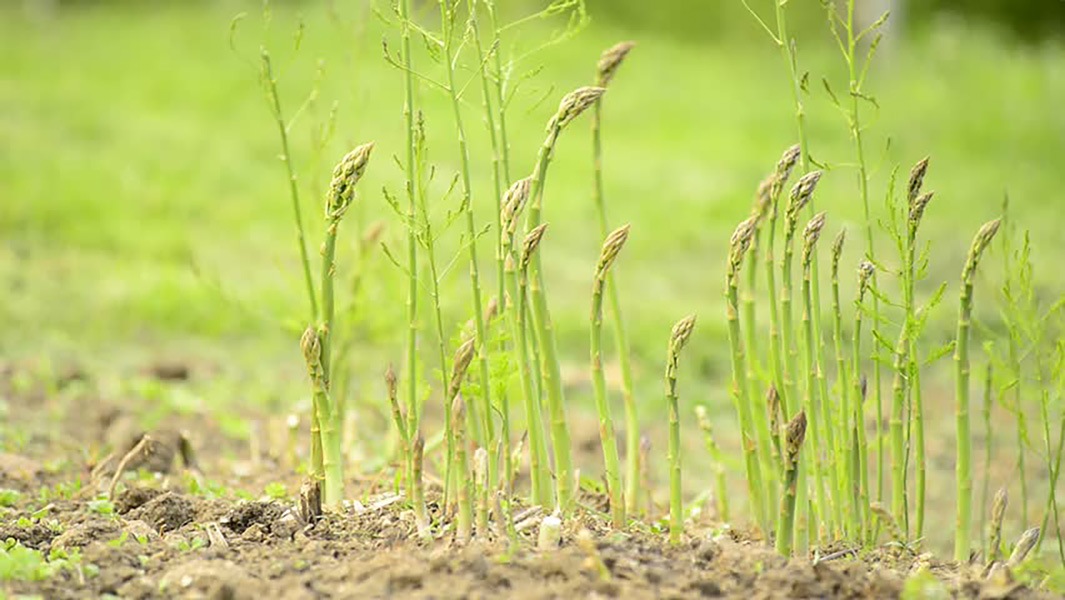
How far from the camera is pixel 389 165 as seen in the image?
8.47m

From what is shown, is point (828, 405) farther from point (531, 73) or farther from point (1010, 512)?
point (1010, 512)

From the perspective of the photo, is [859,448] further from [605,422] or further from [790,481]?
[605,422]

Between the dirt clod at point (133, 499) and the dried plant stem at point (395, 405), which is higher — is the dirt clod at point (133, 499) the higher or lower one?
the lower one

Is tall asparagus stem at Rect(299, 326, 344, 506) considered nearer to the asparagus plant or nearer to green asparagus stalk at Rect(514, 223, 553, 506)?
A: green asparagus stalk at Rect(514, 223, 553, 506)

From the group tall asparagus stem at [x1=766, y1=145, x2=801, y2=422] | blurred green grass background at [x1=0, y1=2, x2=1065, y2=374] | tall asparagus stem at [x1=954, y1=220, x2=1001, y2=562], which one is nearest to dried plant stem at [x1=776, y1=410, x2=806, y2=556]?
tall asparagus stem at [x1=766, y1=145, x2=801, y2=422]

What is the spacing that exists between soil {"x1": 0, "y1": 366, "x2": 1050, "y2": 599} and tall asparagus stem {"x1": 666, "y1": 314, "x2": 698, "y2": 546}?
0.14ft

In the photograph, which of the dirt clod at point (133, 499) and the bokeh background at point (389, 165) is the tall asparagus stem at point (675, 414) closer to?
the bokeh background at point (389, 165)

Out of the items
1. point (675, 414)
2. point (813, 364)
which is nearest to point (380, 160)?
point (813, 364)

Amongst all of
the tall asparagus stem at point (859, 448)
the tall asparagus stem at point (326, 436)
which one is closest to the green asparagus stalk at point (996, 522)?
the tall asparagus stem at point (859, 448)

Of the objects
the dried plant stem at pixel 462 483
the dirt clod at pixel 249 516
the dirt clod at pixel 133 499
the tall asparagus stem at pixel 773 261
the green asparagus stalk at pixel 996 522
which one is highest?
the tall asparagus stem at pixel 773 261

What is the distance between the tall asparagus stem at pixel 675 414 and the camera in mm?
2109

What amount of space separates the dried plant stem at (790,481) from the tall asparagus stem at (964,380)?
31 cm

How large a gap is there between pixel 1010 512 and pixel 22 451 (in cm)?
271

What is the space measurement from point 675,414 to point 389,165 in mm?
6556
